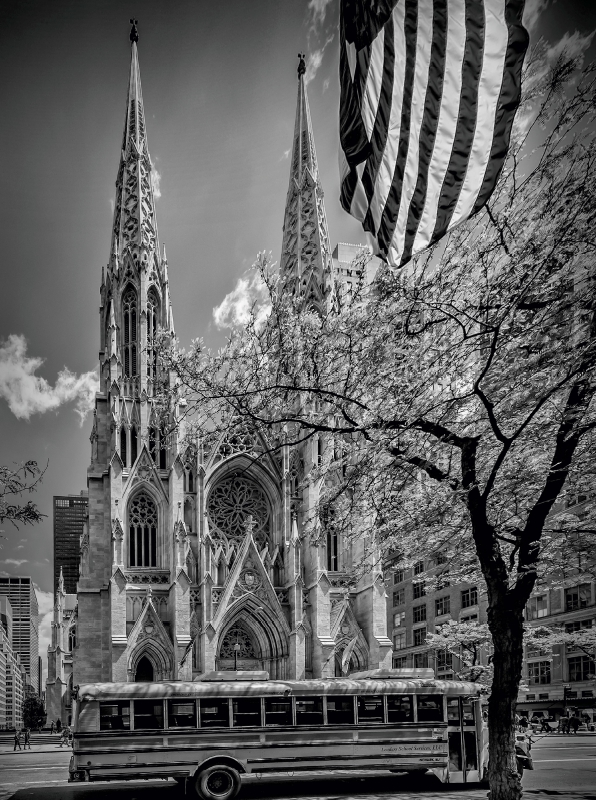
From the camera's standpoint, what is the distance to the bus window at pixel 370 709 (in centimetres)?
1927

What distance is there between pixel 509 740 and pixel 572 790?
7941mm

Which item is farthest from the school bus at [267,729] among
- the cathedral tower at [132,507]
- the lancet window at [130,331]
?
the lancet window at [130,331]

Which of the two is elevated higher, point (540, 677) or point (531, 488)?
point (531, 488)

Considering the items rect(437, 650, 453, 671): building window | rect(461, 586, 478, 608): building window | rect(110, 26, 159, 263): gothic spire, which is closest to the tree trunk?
rect(110, 26, 159, 263): gothic spire

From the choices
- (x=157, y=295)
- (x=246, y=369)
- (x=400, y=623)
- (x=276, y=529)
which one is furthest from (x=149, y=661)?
(x=400, y=623)

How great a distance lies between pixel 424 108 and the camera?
32.4 feet

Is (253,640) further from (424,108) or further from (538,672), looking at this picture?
(424,108)

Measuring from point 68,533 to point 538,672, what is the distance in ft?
227

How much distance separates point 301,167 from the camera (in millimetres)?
54812

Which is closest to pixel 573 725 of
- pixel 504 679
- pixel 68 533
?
pixel 504 679

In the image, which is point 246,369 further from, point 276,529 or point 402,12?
point 276,529

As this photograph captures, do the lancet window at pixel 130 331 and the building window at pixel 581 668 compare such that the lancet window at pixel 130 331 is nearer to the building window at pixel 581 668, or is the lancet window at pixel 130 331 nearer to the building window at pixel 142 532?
the building window at pixel 142 532

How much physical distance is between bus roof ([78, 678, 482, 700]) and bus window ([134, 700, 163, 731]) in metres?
0.15

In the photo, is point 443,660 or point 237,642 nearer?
point 237,642
